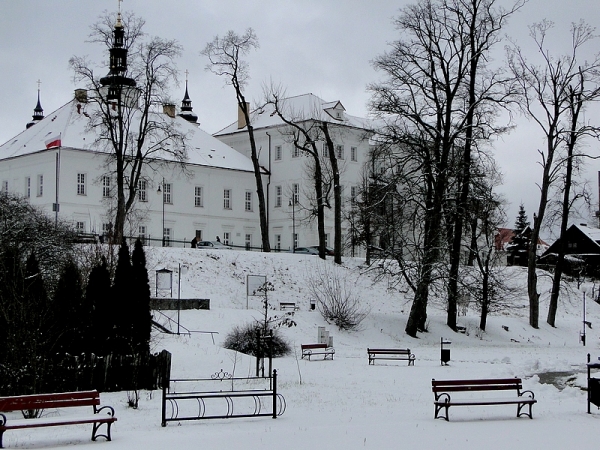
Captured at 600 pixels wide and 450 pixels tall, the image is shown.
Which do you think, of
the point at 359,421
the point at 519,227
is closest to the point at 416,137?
the point at 359,421

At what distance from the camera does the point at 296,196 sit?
71125 mm

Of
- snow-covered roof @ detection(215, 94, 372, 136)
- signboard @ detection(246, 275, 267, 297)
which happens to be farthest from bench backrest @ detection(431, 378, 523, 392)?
snow-covered roof @ detection(215, 94, 372, 136)

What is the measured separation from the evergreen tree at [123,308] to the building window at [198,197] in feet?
143

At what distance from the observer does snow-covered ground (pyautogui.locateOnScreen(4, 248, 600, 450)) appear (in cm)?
1483

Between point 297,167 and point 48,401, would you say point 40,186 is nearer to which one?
point 297,167

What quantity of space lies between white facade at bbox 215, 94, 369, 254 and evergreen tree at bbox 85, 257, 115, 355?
45.0 meters

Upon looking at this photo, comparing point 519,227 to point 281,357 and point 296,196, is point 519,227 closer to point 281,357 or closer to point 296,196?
point 296,196

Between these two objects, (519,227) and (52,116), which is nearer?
(52,116)

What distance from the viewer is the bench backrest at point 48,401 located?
15.4m

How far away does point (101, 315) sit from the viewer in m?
23.5

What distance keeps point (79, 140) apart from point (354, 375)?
134 feet

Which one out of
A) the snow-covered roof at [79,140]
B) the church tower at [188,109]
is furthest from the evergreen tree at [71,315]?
the church tower at [188,109]

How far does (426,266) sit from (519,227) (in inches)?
2171

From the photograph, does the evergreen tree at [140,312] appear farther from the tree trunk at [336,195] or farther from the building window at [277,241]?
the building window at [277,241]
